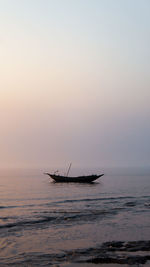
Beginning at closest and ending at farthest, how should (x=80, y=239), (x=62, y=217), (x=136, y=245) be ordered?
1. (x=136, y=245)
2. (x=80, y=239)
3. (x=62, y=217)

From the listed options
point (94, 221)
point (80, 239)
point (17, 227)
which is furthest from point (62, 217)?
point (80, 239)

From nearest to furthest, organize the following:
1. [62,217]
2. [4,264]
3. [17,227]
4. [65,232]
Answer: [4,264] → [65,232] → [17,227] → [62,217]

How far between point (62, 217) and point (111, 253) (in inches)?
443

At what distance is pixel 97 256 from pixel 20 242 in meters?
5.17

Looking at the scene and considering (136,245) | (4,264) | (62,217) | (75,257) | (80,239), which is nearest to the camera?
(4,264)

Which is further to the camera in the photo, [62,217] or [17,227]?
[62,217]

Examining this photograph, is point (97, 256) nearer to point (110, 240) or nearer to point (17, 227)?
point (110, 240)

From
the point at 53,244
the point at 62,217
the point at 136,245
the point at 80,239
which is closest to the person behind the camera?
the point at 136,245

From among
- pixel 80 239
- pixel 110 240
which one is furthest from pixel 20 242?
pixel 110 240

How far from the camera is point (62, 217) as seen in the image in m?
23.9

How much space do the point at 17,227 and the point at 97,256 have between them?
359 inches

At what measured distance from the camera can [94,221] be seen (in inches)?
862

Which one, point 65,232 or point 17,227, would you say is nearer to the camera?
point 65,232

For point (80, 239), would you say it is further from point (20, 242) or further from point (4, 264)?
point (4, 264)
